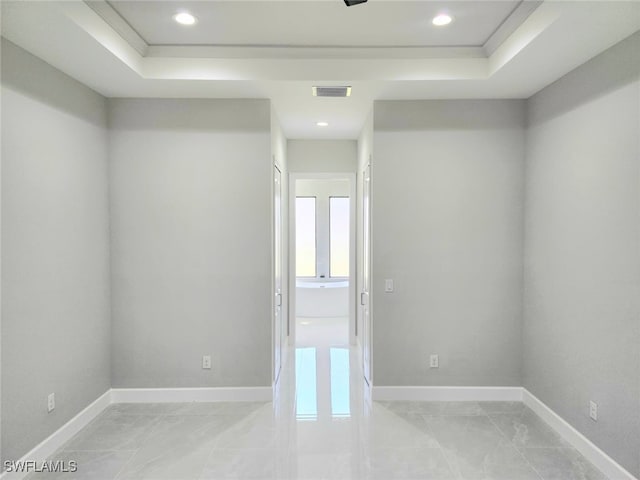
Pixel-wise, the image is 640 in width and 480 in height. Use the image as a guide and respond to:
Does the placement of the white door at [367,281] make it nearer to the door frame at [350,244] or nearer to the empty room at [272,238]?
the empty room at [272,238]

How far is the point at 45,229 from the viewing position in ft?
8.65

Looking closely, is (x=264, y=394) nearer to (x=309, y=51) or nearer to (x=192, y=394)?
(x=192, y=394)

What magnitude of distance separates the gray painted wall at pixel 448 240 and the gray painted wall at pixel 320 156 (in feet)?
5.43

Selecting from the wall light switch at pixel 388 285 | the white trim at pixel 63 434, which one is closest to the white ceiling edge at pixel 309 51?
the wall light switch at pixel 388 285

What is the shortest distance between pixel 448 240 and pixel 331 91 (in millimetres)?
1633

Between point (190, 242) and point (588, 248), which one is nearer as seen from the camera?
point (588, 248)

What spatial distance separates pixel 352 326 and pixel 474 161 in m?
2.83

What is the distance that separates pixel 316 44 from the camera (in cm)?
290

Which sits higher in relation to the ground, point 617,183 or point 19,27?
point 19,27

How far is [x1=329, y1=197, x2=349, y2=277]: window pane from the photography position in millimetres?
8141

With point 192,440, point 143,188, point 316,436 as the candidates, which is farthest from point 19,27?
point 316,436

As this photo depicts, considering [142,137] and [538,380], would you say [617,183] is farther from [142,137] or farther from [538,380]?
[142,137]

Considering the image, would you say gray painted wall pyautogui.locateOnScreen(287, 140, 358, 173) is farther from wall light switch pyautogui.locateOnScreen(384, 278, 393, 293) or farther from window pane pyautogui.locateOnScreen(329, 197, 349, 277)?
window pane pyautogui.locateOnScreen(329, 197, 349, 277)

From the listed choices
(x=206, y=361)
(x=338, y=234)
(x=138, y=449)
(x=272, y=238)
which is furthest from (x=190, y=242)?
(x=338, y=234)
